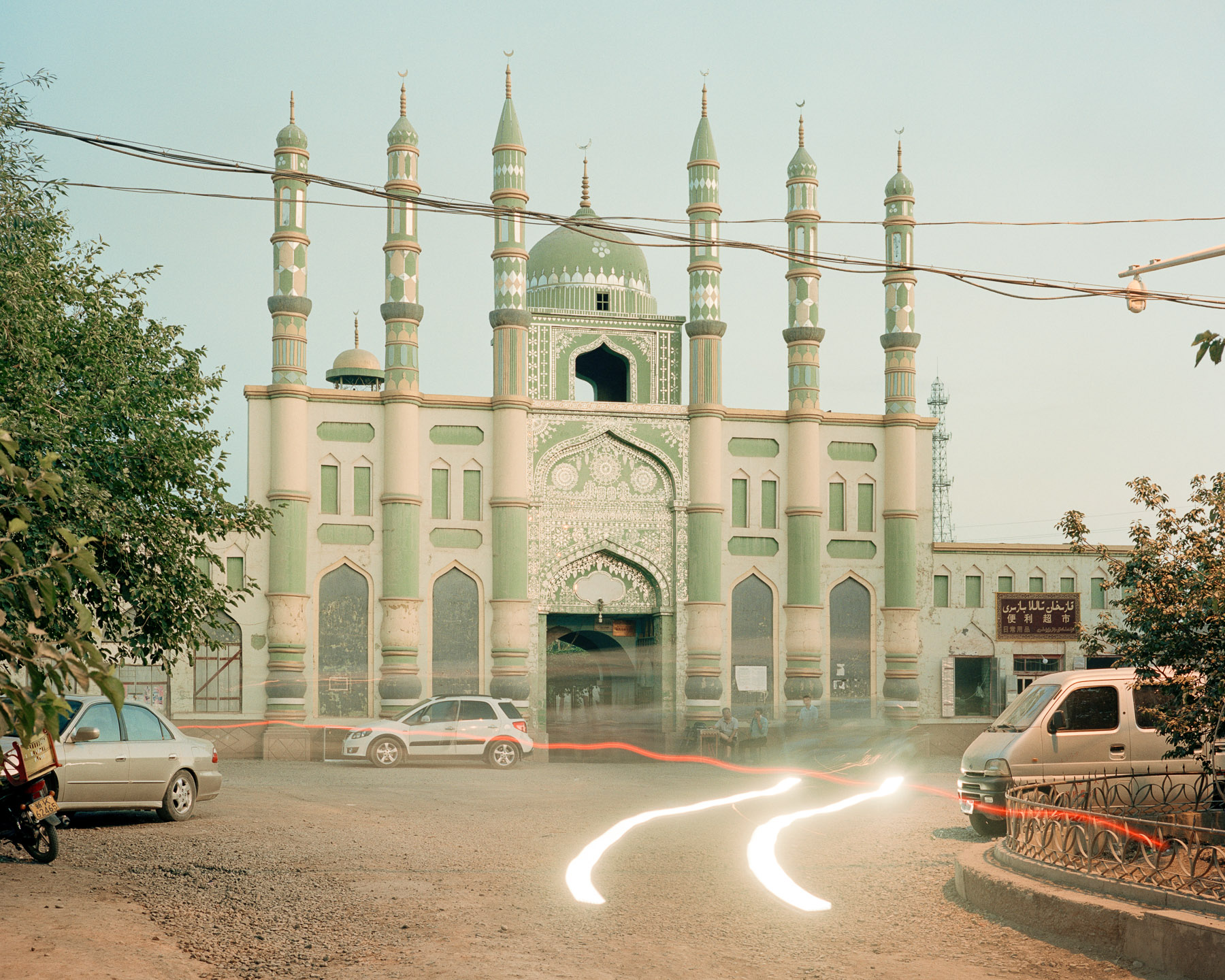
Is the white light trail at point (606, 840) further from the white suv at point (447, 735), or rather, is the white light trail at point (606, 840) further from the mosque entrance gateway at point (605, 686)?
the mosque entrance gateway at point (605, 686)

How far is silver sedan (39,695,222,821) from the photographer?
12.4 m

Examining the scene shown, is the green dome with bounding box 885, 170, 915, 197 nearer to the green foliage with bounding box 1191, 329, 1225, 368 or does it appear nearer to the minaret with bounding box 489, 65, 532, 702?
the minaret with bounding box 489, 65, 532, 702

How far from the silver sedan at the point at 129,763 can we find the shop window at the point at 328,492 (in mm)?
14917

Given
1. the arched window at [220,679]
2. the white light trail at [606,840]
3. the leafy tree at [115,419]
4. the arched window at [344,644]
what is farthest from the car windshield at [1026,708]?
the arched window at [220,679]

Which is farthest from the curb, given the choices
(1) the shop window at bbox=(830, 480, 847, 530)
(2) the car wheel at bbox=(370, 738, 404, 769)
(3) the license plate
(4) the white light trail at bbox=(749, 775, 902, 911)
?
(1) the shop window at bbox=(830, 480, 847, 530)

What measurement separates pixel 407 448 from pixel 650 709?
8.02m

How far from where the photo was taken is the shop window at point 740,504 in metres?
30.6

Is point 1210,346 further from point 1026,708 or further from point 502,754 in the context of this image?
point 502,754

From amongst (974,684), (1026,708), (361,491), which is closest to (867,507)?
(974,684)

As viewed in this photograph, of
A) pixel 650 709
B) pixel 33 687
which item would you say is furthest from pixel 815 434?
pixel 33 687

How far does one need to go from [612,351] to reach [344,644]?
916cm

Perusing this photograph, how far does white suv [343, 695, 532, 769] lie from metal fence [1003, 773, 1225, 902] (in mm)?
13120

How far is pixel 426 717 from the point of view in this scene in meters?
24.0

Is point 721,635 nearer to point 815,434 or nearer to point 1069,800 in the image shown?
point 815,434
